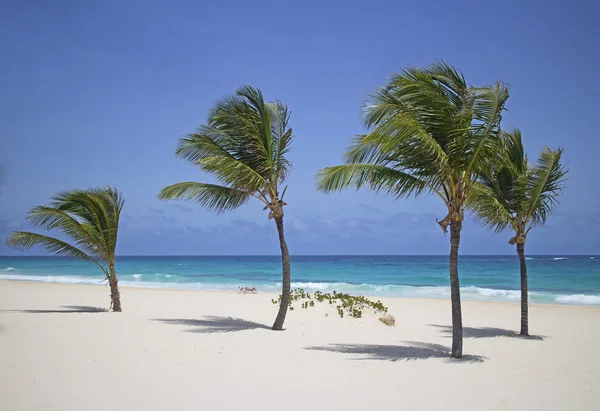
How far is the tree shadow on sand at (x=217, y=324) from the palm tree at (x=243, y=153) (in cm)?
96

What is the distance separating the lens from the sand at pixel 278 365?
19.1 feet

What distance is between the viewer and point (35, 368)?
22.6ft

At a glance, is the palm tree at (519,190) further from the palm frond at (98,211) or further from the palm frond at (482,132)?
the palm frond at (98,211)

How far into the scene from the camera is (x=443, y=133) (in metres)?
8.39

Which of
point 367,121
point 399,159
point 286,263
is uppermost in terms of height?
point 367,121

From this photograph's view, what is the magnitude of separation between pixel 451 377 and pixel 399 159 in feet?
11.9

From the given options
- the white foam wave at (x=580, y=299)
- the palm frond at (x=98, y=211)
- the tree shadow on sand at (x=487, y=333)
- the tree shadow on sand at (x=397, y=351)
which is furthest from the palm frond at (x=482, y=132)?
the white foam wave at (x=580, y=299)

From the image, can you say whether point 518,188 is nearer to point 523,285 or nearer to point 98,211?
point 523,285

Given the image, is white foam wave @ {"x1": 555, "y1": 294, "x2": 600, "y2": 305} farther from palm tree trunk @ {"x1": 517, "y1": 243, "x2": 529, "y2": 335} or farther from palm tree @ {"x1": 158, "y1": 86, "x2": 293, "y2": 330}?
palm tree @ {"x1": 158, "y1": 86, "x2": 293, "y2": 330}

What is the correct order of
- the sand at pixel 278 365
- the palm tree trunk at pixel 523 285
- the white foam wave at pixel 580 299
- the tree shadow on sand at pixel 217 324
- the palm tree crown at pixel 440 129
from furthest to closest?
the white foam wave at pixel 580 299 → the palm tree trunk at pixel 523 285 → the tree shadow on sand at pixel 217 324 → the palm tree crown at pixel 440 129 → the sand at pixel 278 365

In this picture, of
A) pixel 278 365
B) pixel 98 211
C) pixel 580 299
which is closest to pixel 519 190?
pixel 278 365

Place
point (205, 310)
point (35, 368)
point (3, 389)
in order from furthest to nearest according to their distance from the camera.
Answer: point (205, 310)
point (35, 368)
point (3, 389)

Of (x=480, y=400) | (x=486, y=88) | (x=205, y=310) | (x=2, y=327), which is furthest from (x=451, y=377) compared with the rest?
(x=205, y=310)

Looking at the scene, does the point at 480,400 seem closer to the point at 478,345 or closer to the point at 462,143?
the point at 462,143
